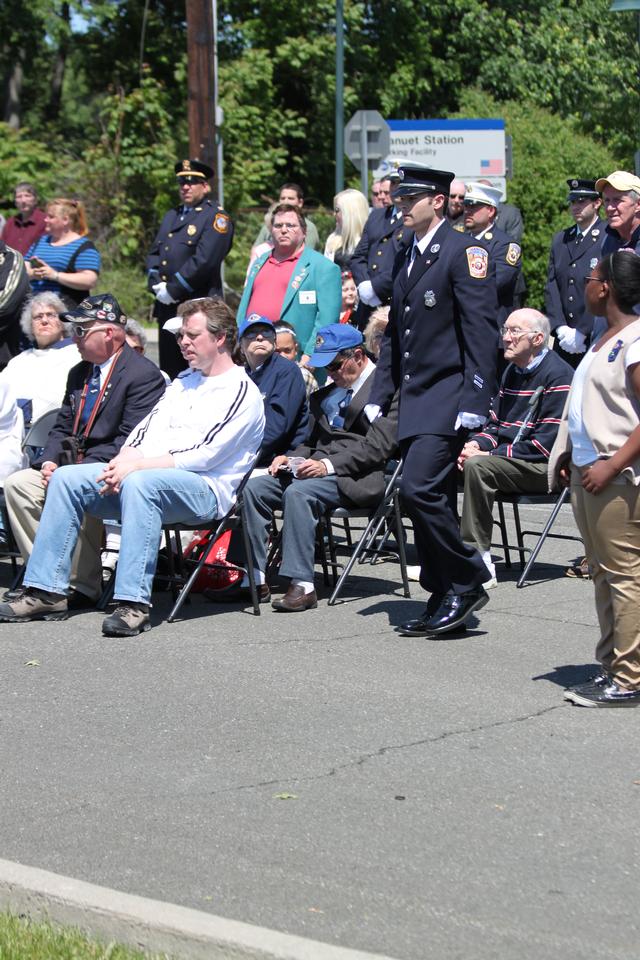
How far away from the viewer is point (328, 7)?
120 ft

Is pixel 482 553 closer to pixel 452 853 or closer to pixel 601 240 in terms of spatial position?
pixel 601 240

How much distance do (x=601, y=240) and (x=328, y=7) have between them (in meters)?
Answer: 27.3

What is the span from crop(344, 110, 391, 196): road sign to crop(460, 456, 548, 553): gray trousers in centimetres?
1446

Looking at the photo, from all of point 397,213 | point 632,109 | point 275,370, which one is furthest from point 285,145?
point 275,370

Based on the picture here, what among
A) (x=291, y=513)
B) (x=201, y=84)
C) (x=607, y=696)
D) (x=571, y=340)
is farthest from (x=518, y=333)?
(x=201, y=84)

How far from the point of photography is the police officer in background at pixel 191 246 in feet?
40.4

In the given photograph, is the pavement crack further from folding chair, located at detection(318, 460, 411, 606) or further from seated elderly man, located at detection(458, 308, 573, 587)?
seated elderly man, located at detection(458, 308, 573, 587)

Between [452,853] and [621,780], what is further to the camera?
[621,780]

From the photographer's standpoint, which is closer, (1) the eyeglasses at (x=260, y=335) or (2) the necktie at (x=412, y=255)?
(2) the necktie at (x=412, y=255)

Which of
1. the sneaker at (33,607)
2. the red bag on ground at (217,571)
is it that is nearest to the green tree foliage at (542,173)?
the red bag on ground at (217,571)

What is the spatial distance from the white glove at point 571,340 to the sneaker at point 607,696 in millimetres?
4908

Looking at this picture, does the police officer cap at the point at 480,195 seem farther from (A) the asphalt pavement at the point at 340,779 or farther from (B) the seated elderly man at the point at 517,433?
(A) the asphalt pavement at the point at 340,779

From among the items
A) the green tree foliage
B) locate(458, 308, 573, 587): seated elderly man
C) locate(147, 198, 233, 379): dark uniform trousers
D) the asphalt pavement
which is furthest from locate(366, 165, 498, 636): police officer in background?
the green tree foliage

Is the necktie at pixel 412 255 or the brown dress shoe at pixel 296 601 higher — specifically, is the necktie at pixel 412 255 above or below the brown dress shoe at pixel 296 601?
above
